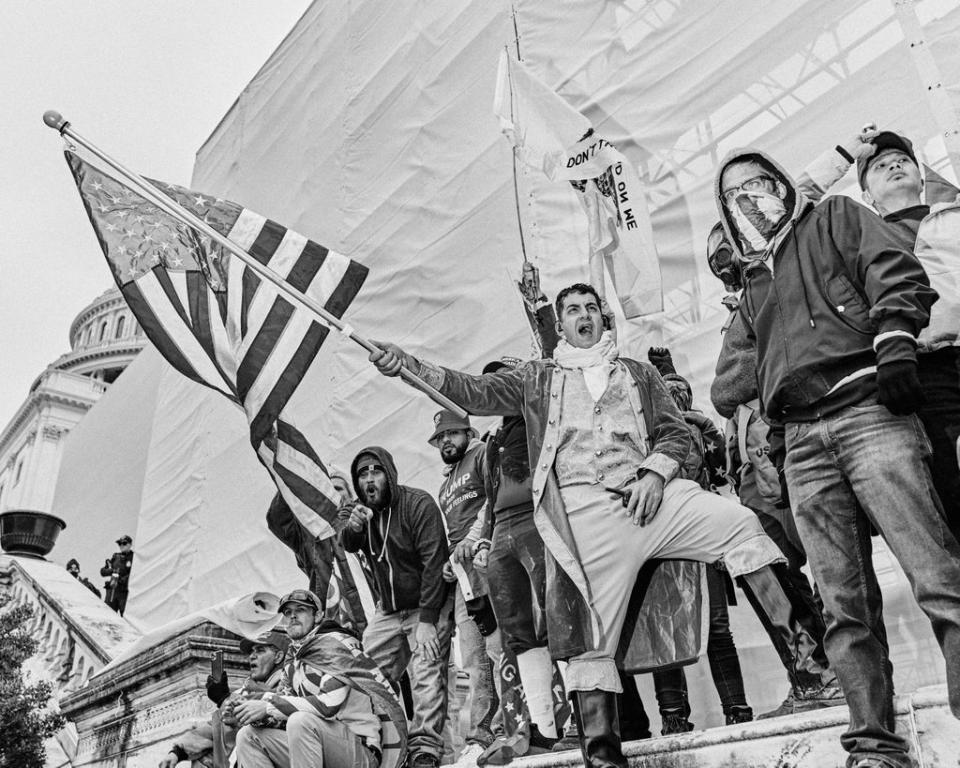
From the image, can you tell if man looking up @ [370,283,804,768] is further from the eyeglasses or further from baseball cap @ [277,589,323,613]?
baseball cap @ [277,589,323,613]

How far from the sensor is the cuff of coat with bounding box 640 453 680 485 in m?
2.60

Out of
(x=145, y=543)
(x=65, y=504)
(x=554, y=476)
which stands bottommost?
(x=554, y=476)

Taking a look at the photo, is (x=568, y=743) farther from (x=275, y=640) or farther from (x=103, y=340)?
(x=103, y=340)

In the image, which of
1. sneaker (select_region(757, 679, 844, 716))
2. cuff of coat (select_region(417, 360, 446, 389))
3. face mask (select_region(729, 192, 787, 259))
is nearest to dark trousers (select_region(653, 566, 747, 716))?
sneaker (select_region(757, 679, 844, 716))

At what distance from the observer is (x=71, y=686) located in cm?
730

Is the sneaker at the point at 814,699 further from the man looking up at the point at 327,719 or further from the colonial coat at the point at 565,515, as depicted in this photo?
the man looking up at the point at 327,719

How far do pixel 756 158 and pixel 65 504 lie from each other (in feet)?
65.6

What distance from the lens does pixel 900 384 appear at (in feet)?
6.11

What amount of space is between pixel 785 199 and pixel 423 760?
254 cm

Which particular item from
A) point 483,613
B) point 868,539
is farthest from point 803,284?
point 483,613

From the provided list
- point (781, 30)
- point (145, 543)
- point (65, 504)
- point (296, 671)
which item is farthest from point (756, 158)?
point (65, 504)

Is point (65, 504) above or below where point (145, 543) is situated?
above

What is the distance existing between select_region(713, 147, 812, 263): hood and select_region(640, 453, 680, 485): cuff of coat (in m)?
0.61

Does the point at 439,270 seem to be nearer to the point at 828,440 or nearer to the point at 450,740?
the point at 450,740
